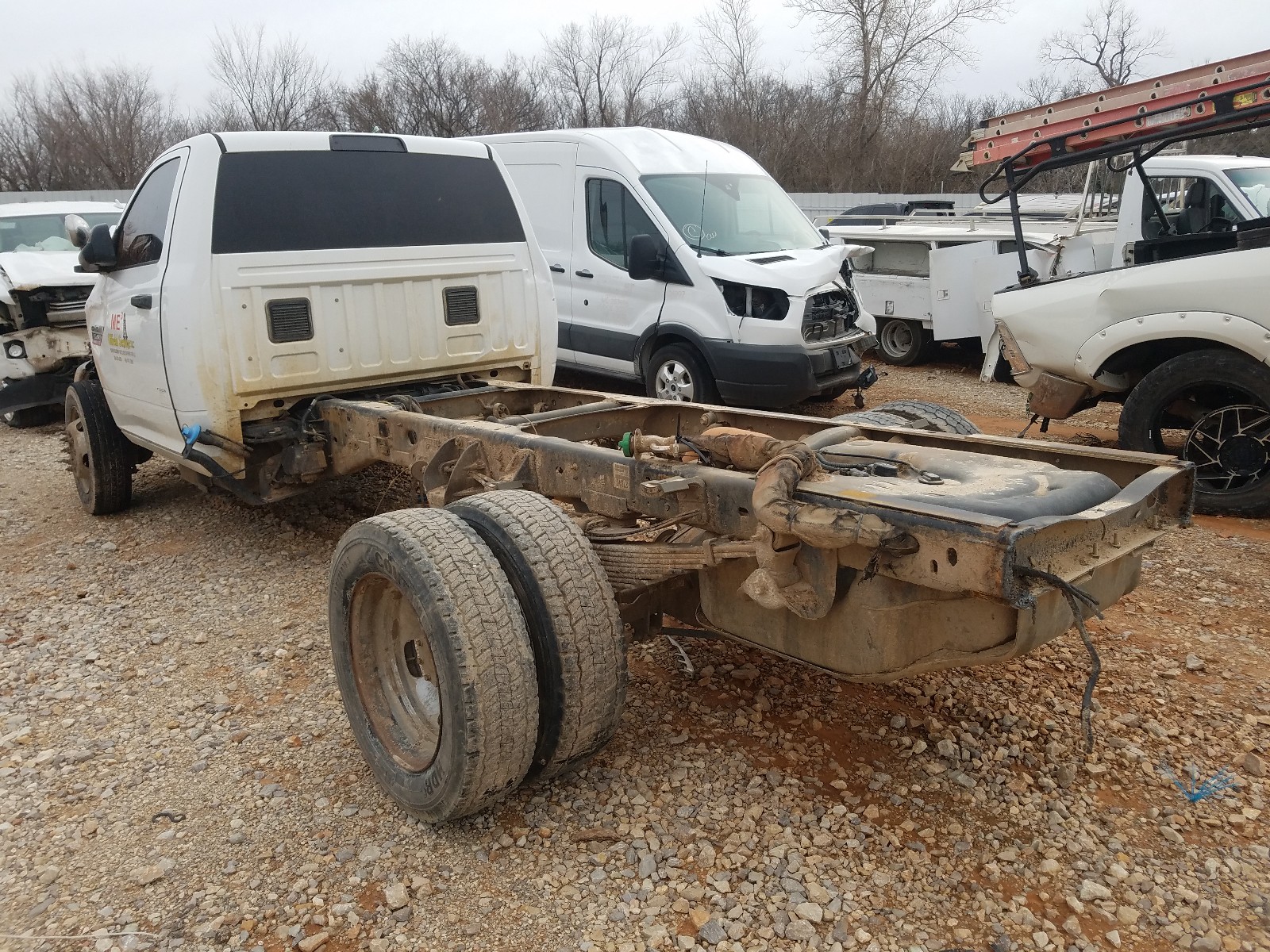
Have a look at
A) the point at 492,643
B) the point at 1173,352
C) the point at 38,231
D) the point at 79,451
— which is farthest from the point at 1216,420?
the point at 38,231

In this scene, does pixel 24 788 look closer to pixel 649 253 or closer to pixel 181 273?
pixel 181 273

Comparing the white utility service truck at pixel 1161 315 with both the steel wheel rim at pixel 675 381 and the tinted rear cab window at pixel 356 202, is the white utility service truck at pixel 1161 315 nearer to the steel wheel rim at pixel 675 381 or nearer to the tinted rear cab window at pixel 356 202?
the steel wheel rim at pixel 675 381

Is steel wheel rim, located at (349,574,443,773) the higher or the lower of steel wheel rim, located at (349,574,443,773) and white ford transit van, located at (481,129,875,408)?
the lower

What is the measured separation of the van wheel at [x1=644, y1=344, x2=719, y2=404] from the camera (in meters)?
8.16

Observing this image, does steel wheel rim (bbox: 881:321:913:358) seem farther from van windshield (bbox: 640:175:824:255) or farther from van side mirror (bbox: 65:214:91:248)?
van side mirror (bbox: 65:214:91:248)

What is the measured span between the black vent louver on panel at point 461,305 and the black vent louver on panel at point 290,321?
2.51ft

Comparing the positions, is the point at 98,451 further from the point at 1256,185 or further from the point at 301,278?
the point at 1256,185

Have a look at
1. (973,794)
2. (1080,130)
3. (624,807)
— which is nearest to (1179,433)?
(1080,130)

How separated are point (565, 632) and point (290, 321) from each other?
275 cm

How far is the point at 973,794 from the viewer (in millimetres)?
2883

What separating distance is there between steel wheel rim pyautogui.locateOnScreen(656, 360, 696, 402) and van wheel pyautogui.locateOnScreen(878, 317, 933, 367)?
3846mm

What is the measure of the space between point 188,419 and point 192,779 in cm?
215

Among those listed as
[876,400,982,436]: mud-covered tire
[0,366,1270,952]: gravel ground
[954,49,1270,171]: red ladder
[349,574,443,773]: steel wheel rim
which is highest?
[954,49,1270,171]: red ladder

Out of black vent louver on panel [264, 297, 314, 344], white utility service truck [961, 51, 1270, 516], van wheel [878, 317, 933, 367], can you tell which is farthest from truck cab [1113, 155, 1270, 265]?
black vent louver on panel [264, 297, 314, 344]
